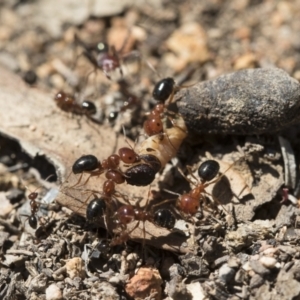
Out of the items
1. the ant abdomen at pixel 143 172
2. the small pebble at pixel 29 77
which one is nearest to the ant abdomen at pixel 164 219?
the ant abdomen at pixel 143 172

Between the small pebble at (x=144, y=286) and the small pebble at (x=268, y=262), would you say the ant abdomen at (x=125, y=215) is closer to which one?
the small pebble at (x=144, y=286)

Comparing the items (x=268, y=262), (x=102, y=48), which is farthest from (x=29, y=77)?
(x=268, y=262)

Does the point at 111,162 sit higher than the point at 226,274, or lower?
higher

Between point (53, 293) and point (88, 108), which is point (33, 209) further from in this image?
point (88, 108)

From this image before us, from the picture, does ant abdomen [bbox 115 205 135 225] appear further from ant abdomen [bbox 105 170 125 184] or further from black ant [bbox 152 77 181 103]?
black ant [bbox 152 77 181 103]

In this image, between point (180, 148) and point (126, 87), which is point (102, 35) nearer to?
point (126, 87)
